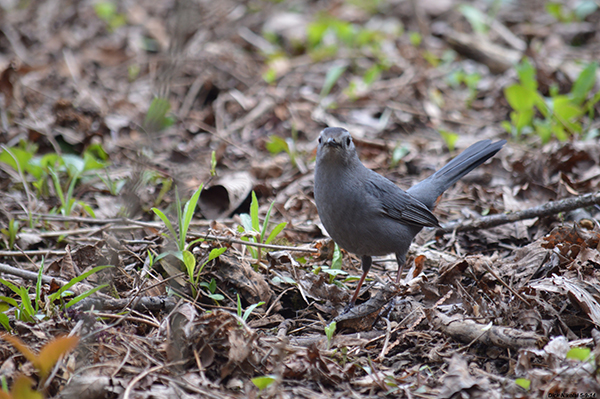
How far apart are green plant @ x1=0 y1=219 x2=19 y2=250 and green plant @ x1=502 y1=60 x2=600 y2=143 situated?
210 inches

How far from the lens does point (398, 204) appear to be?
4.28 meters

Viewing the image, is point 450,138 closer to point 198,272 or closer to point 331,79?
point 331,79

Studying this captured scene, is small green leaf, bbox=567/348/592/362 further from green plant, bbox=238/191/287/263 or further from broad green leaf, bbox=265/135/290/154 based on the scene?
broad green leaf, bbox=265/135/290/154

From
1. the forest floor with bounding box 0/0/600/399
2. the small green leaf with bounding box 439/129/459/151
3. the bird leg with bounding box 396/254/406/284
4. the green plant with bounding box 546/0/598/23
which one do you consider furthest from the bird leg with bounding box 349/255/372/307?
the green plant with bounding box 546/0/598/23

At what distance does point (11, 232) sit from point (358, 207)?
8.96 ft

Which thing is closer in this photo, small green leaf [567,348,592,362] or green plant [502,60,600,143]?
small green leaf [567,348,592,362]

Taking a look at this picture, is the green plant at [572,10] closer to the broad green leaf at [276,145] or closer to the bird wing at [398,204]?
the broad green leaf at [276,145]

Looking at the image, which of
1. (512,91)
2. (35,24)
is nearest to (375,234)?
(512,91)

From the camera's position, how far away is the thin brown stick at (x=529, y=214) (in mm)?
4188

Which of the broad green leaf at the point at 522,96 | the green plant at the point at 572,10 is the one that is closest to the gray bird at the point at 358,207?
the broad green leaf at the point at 522,96

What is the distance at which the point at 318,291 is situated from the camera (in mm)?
3900

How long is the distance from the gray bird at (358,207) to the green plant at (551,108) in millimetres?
2648

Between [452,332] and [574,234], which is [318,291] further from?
[574,234]

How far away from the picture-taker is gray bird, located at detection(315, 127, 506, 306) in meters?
3.90
